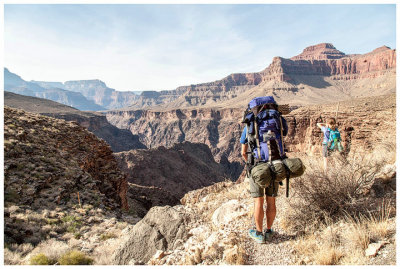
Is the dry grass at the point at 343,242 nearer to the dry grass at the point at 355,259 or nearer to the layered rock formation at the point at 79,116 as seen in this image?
the dry grass at the point at 355,259

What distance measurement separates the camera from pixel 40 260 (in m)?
3.64

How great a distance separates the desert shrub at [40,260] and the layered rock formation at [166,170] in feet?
101

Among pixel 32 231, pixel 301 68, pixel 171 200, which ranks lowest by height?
pixel 171 200

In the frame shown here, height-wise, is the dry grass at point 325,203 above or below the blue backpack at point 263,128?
below

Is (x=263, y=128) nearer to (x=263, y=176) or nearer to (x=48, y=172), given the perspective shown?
(x=263, y=176)

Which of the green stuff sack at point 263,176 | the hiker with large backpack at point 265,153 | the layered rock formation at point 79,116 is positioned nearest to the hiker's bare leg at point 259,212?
the hiker with large backpack at point 265,153

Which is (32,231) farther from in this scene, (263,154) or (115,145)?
(115,145)

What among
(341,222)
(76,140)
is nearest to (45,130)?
(76,140)

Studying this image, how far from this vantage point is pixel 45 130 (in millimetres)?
11414

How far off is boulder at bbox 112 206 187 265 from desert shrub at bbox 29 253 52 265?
1158 millimetres

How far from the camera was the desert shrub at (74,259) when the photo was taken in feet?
12.0

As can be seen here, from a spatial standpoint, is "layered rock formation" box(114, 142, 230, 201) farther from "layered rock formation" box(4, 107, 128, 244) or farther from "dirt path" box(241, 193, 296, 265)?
"dirt path" box(241, 193, 296, 265)

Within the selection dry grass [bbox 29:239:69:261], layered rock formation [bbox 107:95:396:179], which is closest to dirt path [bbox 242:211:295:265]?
dry grass [bbox 29:239:69:261]

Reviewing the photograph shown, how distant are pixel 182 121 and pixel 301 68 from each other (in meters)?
101
